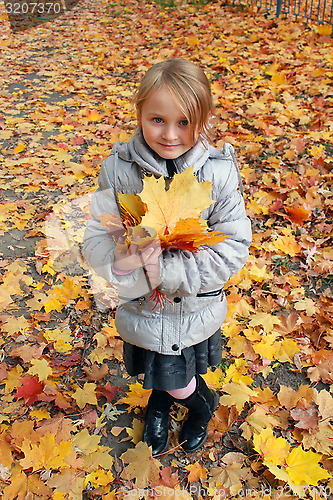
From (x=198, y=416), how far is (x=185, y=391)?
0.23 m

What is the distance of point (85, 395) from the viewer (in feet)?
7.19

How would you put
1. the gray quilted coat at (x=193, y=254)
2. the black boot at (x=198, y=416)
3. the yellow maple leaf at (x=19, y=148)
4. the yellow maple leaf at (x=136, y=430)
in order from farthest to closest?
the yellow maple leaf at (x=19, y=148) < the yellow maple leaf at (x=136, y=430) < the black boot at (x=198, y=416) < the gray quilted coat at (x=193, y=254)

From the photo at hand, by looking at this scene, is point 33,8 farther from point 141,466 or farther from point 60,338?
point 141,466

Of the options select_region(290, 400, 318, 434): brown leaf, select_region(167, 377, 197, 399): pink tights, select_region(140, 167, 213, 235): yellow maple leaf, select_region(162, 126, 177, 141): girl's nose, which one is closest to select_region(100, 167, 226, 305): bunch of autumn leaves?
select_region(140, 167, 213, 235): yellow maple leaf

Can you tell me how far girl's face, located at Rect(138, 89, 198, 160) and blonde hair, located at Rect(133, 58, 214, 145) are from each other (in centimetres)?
2

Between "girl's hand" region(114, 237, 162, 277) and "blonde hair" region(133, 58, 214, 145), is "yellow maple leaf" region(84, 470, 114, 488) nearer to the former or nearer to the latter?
"girl's hand" region(114, 237, 162, 277)

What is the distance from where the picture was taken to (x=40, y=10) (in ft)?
38.0

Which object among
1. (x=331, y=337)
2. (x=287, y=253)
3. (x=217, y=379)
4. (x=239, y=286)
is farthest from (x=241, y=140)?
(x=217, y=379)

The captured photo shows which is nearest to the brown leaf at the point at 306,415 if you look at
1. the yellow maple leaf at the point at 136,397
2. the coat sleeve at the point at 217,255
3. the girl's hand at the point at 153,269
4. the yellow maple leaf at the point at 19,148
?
the yellow maple leaf at the point at 136,397

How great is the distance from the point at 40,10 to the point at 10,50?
4.42m

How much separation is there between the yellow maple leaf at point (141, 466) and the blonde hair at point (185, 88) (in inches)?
56.3

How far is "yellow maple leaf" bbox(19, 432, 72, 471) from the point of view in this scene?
6.02ft

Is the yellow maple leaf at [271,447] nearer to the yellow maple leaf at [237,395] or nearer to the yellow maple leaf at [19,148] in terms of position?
the yellow maple leaf at [237,395]

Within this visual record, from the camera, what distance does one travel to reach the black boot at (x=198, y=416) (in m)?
1.91
